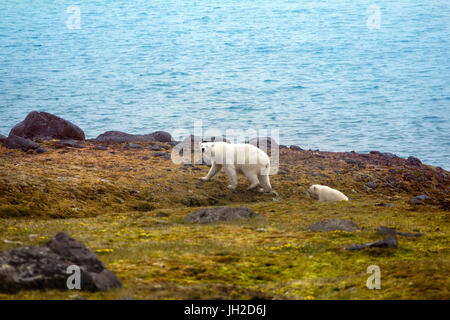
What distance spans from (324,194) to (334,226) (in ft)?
20.2

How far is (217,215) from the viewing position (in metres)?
12.4

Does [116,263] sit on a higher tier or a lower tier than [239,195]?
higher

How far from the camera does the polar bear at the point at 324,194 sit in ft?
55.9

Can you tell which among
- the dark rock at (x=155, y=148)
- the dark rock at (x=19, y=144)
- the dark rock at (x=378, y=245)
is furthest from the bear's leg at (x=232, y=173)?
the dark rock at (x=378, y=245)

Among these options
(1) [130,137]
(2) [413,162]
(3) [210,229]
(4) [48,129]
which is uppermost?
(3) [210,229]

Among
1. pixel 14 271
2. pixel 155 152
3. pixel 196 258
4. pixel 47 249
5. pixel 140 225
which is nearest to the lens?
pixel 14 271

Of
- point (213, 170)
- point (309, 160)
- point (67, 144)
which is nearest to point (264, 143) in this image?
point (309, 160)

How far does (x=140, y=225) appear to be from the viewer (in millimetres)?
11742

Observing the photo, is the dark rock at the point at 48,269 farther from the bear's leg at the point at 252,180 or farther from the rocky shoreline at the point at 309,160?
the bear's leg at the point at 252,180

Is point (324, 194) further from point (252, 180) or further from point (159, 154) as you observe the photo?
point (159, 154)

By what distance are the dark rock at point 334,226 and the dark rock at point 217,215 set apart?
6.31 ft
